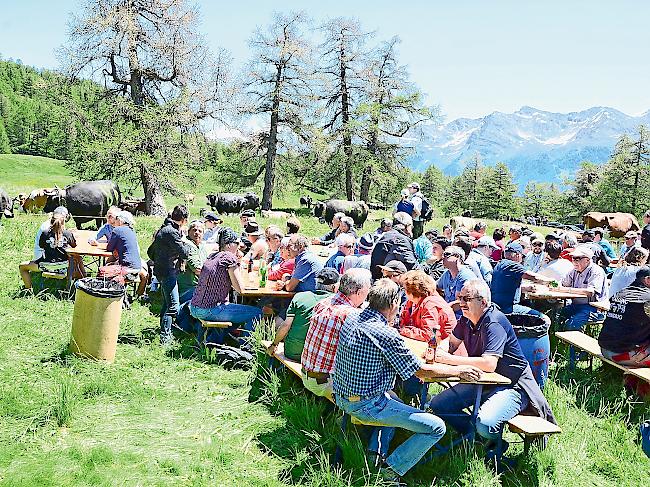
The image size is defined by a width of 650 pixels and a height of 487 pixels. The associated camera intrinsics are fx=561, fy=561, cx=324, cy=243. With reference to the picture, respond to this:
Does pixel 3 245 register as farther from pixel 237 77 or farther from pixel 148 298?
pixel 237 77

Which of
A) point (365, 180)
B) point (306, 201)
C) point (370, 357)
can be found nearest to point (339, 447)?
point (370, 357)

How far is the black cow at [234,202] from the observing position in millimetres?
32719

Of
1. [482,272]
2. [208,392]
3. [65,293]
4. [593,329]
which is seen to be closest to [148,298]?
[65,293]

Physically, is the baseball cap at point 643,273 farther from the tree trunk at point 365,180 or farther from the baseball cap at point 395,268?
the tree trunk at point 365,180

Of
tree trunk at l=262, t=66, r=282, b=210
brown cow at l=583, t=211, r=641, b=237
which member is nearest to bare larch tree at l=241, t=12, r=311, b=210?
tree trunk at l=262, t=66, r=282, b=210

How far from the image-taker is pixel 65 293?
10016mm

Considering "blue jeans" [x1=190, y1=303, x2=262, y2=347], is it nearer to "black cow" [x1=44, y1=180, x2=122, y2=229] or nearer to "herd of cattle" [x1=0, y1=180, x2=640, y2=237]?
"herd of cattle" [x1=0, y1=180, x2=640, y2=237]

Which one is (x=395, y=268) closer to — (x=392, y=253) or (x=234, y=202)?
(x=392, y=253)

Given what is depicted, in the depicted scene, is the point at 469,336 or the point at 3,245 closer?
the point at 469,336

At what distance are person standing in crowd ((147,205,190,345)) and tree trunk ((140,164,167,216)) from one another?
1555 centimetres

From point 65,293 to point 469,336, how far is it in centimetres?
773

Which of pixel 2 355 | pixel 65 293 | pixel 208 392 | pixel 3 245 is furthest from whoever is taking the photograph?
pixel 3 245

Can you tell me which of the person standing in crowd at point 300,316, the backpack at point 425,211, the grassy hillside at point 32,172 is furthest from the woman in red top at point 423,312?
→ the grassy hillside at point 32,172

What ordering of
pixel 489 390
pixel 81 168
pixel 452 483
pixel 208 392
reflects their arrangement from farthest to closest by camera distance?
pixel 81 168, pixel 208 392, pixel 489 390, pixel 452 483
